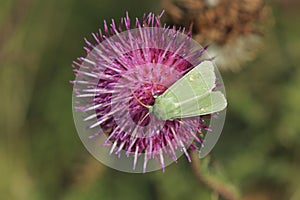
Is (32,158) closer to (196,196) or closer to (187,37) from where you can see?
(196,196)

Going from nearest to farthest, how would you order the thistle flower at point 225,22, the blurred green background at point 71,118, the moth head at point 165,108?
the moth head at point 165,108, the thistle flower at point 225,22, the blurred green background at point 71,118

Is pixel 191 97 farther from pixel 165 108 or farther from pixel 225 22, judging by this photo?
pixel 225 22

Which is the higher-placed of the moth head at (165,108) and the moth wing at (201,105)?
the moth wing at (201,105)

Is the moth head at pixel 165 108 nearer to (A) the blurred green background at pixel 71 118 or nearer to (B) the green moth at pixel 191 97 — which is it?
(B) the green moth at pixel 191 97

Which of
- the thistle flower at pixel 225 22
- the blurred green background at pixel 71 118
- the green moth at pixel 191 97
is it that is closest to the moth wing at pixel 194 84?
the green moth at pixel 191 97

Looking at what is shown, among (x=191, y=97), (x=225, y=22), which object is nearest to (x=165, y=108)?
(x=191, y=97)

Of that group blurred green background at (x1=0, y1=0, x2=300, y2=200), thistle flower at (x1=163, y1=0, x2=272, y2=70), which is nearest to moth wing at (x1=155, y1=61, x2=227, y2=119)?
thistle flower at (x1=163, y1=0, x2=272, y2=70)

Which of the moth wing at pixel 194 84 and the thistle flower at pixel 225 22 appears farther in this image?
the thistle flower at pixel 225 22

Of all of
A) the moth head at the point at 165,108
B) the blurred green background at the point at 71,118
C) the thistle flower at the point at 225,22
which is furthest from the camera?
the blurred green background at the point at 71,118
